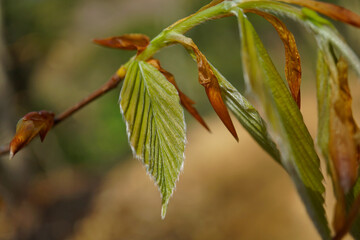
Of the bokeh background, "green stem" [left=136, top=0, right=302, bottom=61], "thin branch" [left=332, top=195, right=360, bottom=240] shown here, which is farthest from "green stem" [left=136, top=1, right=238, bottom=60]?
the bokeh background

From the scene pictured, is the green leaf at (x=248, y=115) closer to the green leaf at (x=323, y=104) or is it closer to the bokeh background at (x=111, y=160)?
the green leaf at (x=323, y=104)

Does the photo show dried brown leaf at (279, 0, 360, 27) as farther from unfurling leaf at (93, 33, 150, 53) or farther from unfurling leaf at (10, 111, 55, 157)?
unfurling leaf at (10, 111, 55, 157)

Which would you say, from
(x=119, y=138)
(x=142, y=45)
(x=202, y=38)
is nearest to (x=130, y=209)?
(x=142, y=45)

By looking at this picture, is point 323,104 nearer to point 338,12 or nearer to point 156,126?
point 338,12

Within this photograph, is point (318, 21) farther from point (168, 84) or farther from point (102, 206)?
point (102, 206)

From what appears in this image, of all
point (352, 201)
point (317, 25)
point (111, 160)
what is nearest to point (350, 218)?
point (352, 201)

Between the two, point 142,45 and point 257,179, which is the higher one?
point 142,45

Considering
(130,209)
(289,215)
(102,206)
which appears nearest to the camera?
(289,215)

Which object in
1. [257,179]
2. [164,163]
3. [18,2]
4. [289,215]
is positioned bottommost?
[257,179]

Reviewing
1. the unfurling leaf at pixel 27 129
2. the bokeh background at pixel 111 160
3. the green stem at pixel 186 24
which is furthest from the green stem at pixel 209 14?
the bokeh background at pixel 111 160

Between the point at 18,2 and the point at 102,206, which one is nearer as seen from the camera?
the point at 102,206
